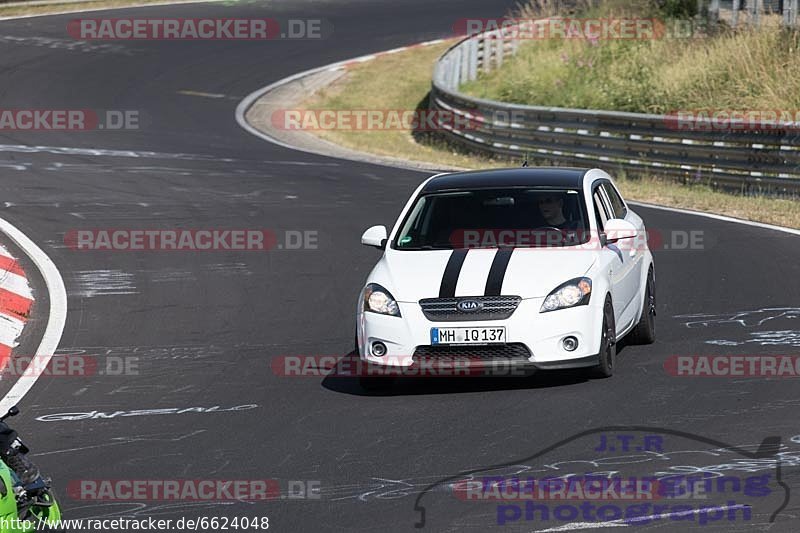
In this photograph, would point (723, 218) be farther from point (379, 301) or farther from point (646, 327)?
point (379, 301)

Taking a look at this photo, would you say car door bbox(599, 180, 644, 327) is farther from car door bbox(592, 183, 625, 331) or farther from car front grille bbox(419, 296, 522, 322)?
car front grille bbox(419, 296, 522, 322)

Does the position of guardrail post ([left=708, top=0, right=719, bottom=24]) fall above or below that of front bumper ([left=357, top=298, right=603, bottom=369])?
below

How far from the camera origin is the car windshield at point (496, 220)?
10703mm

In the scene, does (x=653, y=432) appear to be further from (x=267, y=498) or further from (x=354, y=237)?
(x=354, y=237)

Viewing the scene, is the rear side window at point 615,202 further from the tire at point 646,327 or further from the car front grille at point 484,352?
the car front grille at point 484,352

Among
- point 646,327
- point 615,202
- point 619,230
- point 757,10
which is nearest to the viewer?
point 619,230

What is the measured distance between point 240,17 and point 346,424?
39.9m

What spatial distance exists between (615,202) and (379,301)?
9.47ft

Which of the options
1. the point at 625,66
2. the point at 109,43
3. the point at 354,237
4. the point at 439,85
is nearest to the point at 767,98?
the point at 625,66

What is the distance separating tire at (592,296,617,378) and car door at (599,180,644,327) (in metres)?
0.45

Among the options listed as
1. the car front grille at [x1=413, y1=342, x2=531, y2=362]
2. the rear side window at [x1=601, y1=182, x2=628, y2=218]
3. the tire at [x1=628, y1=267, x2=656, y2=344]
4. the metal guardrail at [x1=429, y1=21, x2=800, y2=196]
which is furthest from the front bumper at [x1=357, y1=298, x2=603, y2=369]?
the metal guardrail at [x1=429, y1=21, x2=800, y2=196]

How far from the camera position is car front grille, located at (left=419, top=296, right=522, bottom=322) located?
32.0ft

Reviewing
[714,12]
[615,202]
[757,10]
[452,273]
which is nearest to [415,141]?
[714,12]

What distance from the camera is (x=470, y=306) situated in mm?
9758
